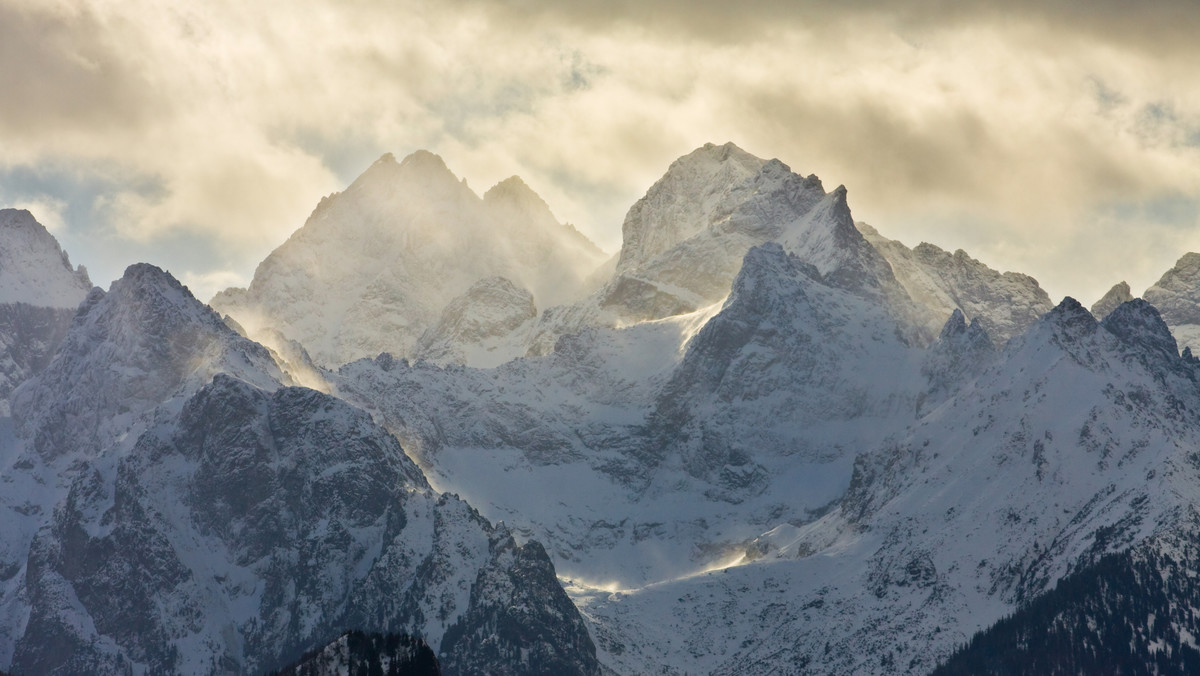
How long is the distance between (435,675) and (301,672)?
13771 millimetres

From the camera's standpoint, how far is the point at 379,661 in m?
184

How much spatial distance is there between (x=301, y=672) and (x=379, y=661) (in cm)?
938

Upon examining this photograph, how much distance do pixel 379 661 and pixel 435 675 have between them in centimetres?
698

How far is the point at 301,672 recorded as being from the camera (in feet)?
615

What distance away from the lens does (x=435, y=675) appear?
7397 inches
